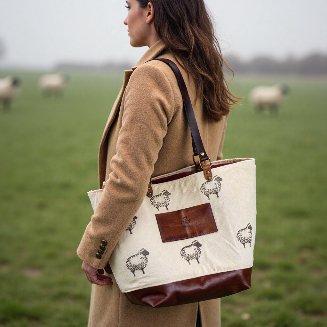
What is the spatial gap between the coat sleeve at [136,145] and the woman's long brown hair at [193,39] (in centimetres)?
19

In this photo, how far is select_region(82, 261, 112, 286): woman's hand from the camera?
1.84m

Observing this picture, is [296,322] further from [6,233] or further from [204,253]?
[6,233]

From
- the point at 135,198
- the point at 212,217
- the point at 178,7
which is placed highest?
the point at 178,7

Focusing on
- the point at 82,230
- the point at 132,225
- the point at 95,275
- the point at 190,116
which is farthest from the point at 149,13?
the point at 82,230

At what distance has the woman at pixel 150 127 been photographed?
5.40ft

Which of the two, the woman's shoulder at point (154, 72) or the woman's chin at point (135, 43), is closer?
the woman's shoulder at point (154, 72)

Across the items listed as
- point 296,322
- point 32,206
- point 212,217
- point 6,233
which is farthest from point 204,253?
point 32,206

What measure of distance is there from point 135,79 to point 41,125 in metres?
14.3

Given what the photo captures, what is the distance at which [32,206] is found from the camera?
6.70m

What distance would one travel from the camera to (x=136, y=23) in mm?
1877

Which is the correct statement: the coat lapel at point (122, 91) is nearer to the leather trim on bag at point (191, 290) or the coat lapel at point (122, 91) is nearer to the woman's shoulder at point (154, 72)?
the woman's shoulder at point (154, 72)

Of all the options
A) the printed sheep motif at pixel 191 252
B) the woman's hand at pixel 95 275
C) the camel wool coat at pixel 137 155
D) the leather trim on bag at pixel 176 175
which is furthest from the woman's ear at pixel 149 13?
the woman's hand at pixel 95 275

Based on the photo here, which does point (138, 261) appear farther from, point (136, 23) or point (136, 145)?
point (136, 23)

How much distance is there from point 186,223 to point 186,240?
0.07 metres
